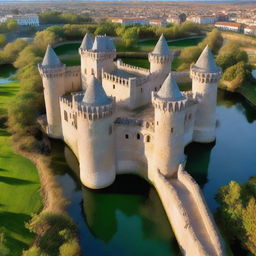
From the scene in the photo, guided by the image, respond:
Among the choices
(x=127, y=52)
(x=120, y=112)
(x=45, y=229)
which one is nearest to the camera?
(x=45, y=229)

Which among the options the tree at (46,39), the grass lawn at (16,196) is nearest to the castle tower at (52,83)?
the grass lawn at (16,196)

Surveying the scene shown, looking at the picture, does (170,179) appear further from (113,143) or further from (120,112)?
(120,112)

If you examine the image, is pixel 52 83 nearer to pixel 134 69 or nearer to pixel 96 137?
pixel 134 69

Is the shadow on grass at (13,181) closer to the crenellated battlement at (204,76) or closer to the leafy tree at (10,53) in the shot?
the crenellated battlement at (204,76)

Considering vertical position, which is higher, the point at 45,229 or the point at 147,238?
the point at 45,229

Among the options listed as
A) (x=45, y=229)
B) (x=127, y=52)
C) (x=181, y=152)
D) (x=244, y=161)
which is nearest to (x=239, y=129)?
(x=244, y=161)

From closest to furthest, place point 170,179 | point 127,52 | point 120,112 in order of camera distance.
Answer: point 170,179 < point 120,112 < point 127,52
